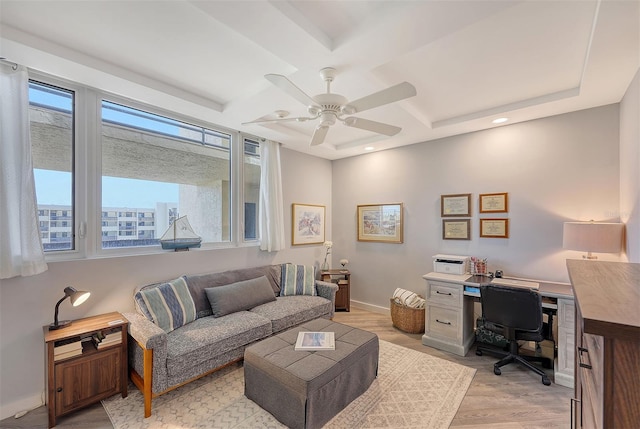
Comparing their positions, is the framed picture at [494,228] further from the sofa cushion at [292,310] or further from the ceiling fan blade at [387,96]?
the ceiling fan blade at [387,96]

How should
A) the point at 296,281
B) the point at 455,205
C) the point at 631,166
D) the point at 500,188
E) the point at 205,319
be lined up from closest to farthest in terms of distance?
the point at 631,166
the point at 205,319
the point at 500,188
the point at 455,205
the point at 296,281

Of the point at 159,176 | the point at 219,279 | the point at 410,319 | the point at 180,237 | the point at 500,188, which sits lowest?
the point at 410,319

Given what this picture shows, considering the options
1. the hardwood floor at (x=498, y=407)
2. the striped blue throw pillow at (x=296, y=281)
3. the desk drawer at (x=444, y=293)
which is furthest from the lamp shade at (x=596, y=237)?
the striped blue throw pillow at (x=296, y=281)

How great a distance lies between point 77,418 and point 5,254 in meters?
1.32

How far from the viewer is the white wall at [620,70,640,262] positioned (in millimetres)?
2023

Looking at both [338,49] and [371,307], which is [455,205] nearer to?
[371,307]

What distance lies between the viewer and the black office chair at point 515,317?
241 cm

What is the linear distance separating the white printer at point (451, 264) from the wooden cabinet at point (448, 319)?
28 cm

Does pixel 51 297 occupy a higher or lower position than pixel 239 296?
higher

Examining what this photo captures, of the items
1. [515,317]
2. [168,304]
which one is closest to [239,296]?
[168,304]

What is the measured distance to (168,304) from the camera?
256cm

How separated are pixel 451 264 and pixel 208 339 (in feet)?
9.24

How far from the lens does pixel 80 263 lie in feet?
7.80

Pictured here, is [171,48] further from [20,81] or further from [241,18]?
[20,81]
